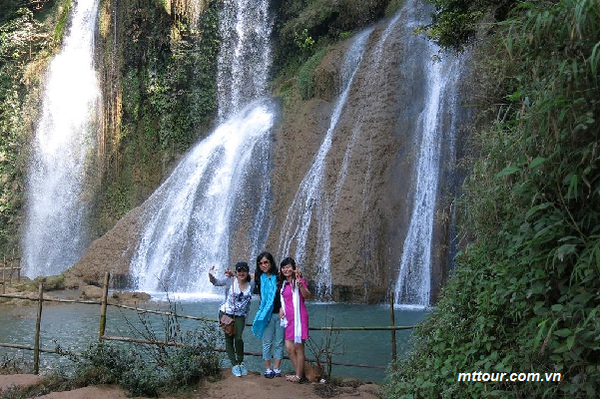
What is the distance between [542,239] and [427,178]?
9.18 metres

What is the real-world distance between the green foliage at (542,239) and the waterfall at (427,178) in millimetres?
7355

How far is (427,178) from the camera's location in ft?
41.6

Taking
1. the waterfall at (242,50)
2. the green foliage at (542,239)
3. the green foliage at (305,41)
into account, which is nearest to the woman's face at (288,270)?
the green foliage at (542,239)

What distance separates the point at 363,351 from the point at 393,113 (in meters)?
7.64

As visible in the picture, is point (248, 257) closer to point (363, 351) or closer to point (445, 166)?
point (445, 166)

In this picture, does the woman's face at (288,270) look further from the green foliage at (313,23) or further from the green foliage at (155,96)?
the green foliage at (155,96)

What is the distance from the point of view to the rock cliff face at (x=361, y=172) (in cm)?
1234

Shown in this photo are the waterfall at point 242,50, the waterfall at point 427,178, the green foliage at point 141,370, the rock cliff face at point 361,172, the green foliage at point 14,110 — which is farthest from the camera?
the green foliage at point 14,110

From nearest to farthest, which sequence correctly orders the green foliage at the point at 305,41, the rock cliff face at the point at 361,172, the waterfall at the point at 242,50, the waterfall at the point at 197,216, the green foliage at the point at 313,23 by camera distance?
the rock cliff face at the point at 361,172
the waterfall at the point at 197,216
the green foliage at the point at 313,23
the green foliage at the point at 305,41
the waterfall at the point at 242,50

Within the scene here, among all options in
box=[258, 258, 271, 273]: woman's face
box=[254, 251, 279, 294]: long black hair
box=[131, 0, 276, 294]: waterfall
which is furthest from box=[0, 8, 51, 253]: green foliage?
box=[258, 258, 271, 273]: woman's face

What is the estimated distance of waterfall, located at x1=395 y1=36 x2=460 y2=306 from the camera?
38.8 feet

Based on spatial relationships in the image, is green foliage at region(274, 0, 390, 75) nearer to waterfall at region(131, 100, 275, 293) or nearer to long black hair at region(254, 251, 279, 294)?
waterfall at region(131, 100, 275, 293)

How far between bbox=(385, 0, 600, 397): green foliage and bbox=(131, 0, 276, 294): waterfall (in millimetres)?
10775

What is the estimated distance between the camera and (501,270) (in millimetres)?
4090
